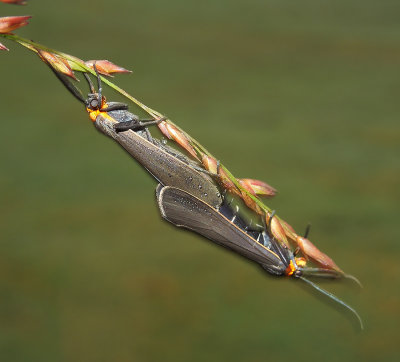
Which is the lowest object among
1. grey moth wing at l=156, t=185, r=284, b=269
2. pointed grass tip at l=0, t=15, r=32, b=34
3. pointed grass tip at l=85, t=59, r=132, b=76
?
grey moth wing at l=156, t=185, r=284, b=269

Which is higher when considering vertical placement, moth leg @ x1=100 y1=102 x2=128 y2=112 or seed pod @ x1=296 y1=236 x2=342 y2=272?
moth leg @ x1=100 y1=102 x2=128 y2=112

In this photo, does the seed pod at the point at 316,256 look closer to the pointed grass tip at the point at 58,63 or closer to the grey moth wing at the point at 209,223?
the grey moth wing at the point at 209,223

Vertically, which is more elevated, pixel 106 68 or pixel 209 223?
pixel 106 68

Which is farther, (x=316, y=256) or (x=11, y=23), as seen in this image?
(x=316, y=256)

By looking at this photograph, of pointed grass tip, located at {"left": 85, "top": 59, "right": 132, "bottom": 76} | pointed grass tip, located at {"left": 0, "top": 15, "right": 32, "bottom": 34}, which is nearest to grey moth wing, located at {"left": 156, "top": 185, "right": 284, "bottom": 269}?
pointed grass tip, located at {"left": 85, "top": 59, "right": 132, "bottom": 76}

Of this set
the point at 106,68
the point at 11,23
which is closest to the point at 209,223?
the point at 106,68

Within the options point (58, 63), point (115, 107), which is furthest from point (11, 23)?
point (115, 107)

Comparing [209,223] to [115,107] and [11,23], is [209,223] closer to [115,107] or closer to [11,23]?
[115,107]

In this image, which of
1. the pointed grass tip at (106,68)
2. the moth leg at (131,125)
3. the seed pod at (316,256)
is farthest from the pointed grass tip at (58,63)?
the seed pod at (316,256)

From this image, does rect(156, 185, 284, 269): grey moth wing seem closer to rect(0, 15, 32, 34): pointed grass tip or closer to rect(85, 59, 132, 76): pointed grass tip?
rect(85, 59, 132, 76): pointed grass tip

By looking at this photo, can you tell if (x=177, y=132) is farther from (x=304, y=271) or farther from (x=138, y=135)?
(x=304, y=271)

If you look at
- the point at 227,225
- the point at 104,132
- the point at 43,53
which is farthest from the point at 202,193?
the point at 43,53
